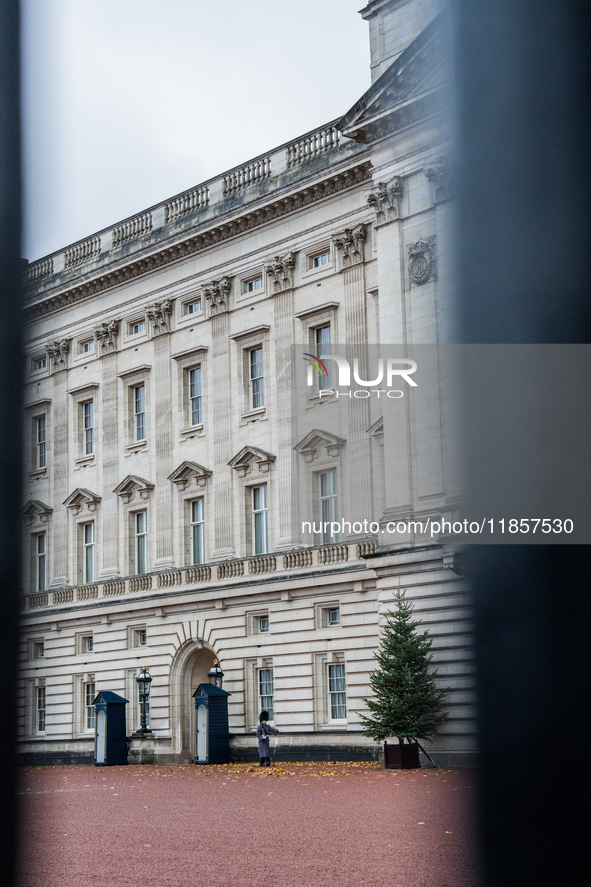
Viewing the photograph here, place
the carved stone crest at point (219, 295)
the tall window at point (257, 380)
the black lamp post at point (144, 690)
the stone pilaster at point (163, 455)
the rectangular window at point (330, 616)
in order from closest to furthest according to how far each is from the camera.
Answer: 1. the rectangular window at point (330, 616)
2. the tall window at point (257, 380)
3. the black lamp post at point (144, 690)
4. the carved stone crest at point (219, 295)
5. the stone pilaster at point (163, 455)

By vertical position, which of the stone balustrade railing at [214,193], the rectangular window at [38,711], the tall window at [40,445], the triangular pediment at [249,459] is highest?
the stone balustrade railing at [214,193]

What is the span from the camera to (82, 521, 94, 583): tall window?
43.9 meters

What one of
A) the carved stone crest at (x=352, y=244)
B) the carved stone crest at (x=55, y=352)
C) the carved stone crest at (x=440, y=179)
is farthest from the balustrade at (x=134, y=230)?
the carved stone crest at (x=440, y=179)

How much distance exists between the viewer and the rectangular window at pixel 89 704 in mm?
41406

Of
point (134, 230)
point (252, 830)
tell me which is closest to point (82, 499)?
point (134, 230)

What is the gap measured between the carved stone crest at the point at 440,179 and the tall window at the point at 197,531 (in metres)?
37.9

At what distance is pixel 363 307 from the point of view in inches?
1355

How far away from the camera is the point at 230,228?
39562 millimetres

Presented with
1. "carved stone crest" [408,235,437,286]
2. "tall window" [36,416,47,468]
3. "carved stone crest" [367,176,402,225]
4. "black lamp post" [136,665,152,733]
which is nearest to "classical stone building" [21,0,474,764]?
"black lamp post" [136,665,152,733]

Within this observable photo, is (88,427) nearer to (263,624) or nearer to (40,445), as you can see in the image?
(263,624)

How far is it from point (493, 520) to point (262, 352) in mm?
36794

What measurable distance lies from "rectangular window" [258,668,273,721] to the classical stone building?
6 centimetres

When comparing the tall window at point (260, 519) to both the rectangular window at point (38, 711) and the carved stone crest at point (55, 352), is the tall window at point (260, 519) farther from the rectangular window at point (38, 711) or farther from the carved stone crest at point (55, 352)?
the rectangular window at point (38, 711)

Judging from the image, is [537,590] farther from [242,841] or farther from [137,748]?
[137,748]
